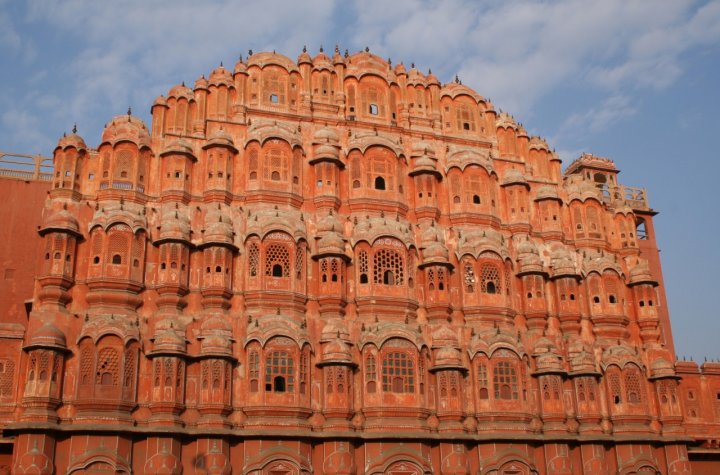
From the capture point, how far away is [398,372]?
28672 mm

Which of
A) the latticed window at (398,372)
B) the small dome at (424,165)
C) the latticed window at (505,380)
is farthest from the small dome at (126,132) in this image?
the latticed window at (505,380)

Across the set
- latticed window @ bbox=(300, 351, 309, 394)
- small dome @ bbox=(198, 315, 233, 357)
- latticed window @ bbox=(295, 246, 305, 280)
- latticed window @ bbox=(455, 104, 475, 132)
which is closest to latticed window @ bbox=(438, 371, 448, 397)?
latticed window @ bbox=(300, 351, 309, 394)

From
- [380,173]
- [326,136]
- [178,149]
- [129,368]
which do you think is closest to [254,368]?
[129,368]

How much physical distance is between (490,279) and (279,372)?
984 centimetres

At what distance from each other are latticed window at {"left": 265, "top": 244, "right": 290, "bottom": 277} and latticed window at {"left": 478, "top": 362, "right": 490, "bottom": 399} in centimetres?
829

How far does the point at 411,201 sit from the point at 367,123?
404 cm

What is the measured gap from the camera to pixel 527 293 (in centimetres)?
3225

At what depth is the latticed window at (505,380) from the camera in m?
29.9

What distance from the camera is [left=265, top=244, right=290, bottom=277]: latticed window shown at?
1148 inches

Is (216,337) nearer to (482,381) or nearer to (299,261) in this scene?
(299,261)

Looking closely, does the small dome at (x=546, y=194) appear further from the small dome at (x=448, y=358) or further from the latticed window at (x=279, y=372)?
the latticed window at (x=279, y=372)

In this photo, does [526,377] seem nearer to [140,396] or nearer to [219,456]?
[219,456]

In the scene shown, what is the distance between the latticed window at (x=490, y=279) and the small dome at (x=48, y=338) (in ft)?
52.8

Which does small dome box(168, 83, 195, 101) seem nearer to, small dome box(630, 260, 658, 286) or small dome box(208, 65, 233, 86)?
small dome box(208, 65, 233, 86)
